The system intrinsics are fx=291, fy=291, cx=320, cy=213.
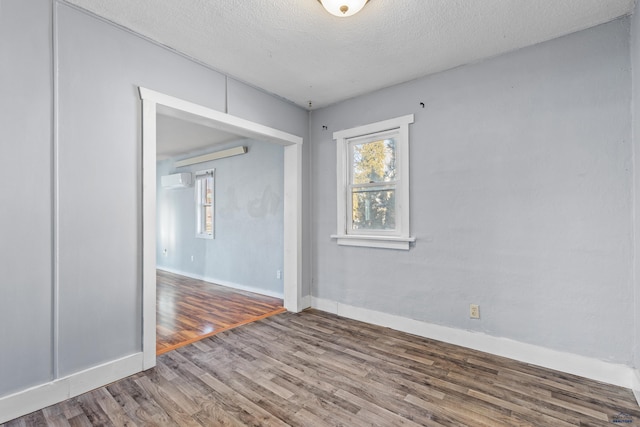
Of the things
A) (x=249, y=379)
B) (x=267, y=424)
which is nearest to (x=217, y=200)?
(x=249, y=379)

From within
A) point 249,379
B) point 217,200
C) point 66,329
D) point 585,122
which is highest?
point 585,122

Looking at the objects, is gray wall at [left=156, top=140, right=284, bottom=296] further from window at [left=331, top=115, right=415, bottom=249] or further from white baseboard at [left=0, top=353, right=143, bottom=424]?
white baseboard at [left=0, top=353, right=143, bottom=424]

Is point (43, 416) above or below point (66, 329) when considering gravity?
below

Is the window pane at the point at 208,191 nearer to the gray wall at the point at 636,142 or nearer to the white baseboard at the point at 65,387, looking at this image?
the white baseboard at the point at 65,387

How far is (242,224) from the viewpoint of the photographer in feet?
16.3

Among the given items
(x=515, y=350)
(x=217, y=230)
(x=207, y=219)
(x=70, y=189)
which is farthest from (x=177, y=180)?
(x=515, y=350)

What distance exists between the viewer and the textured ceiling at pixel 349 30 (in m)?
1.97

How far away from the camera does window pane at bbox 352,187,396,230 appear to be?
3252 millimetres

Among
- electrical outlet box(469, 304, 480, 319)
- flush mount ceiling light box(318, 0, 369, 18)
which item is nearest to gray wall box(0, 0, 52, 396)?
flush mount ceiling light box(318, 0, 369, 18)

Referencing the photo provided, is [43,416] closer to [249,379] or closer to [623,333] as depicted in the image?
[249,379]

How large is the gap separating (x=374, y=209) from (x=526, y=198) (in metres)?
1.45

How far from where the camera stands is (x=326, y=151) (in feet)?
12.2

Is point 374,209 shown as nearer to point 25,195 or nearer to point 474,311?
point 474,311

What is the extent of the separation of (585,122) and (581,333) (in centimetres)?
159
